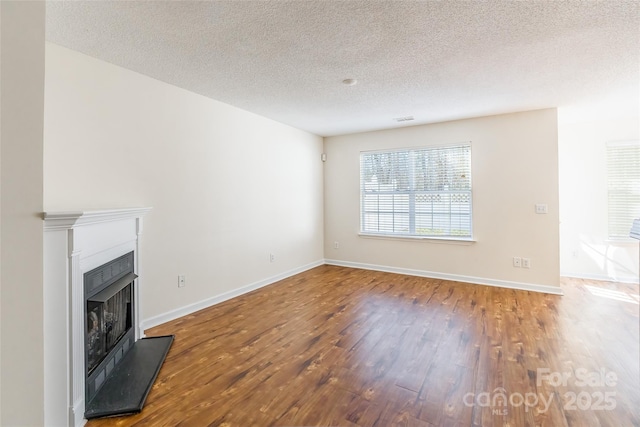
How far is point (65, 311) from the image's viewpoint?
1530mm

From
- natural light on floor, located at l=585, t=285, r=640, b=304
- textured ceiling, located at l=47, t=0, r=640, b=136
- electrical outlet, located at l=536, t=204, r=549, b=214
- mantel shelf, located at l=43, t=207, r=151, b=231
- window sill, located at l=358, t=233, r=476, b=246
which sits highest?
textured ceiling, located at l=47, t=0, r=640, b=136

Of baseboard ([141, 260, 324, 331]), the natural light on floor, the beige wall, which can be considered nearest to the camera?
the beige wall

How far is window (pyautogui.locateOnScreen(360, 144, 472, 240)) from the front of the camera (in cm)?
447

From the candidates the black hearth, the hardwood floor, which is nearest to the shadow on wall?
the hardwood floor

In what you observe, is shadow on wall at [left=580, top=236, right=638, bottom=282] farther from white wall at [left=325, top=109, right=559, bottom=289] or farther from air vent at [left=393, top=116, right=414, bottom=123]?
air vent at [left=393, top=116, right=414, bottom=123]

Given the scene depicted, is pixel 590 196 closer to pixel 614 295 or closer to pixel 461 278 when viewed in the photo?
pixel 614 295

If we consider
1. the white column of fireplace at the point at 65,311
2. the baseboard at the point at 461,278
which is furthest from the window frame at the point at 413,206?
the white column of fireplace at the point at 65,311

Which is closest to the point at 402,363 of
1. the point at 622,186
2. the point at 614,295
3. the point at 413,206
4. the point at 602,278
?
the point at 413,206

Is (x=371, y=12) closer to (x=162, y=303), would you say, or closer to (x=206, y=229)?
(x=206, y=229)

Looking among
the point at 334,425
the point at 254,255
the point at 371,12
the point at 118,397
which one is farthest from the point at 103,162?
the point at 334,425

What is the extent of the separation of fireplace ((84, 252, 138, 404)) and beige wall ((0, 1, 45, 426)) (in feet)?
3.53

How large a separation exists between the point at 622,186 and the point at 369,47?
4.79 meters

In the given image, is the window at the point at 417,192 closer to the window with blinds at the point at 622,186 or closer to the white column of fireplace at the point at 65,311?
the window with blinds at the point at 622,186

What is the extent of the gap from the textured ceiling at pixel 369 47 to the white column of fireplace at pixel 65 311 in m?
1.41
